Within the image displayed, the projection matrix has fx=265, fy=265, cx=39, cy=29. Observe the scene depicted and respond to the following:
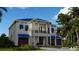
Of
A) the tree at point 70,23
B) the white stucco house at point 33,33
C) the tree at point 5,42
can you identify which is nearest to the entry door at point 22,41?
the white stucco house at point 33,33

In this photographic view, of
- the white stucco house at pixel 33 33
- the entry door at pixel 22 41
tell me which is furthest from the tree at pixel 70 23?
the entry door at pixel 22 41

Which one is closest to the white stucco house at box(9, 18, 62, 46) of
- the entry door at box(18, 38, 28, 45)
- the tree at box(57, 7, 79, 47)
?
the entry door at box(18, 38, 28, 45)

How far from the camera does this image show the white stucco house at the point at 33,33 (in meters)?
5.60

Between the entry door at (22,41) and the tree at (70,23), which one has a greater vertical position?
the tree at (70,23)

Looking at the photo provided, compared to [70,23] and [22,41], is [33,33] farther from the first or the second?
[70,23]

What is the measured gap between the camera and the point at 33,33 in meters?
5.65

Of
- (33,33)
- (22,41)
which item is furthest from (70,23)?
(22,41)

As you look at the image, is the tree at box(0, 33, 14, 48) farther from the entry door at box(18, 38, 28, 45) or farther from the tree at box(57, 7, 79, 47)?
the tree at box(57, 7, 79, 47)

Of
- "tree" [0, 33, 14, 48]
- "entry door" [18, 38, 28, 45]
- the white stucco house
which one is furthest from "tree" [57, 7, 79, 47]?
"tree" [0, 33, 14, 48]

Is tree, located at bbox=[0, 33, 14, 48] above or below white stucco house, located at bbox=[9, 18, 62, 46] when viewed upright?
below

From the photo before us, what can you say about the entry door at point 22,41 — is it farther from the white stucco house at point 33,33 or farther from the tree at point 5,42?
the tree at point 5,42

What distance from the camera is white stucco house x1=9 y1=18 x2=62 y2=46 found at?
560 cm

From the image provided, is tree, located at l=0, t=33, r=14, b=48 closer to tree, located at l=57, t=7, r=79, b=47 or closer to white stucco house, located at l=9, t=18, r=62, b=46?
white stucco house, located at l=9, t=18, r=62, b=46
